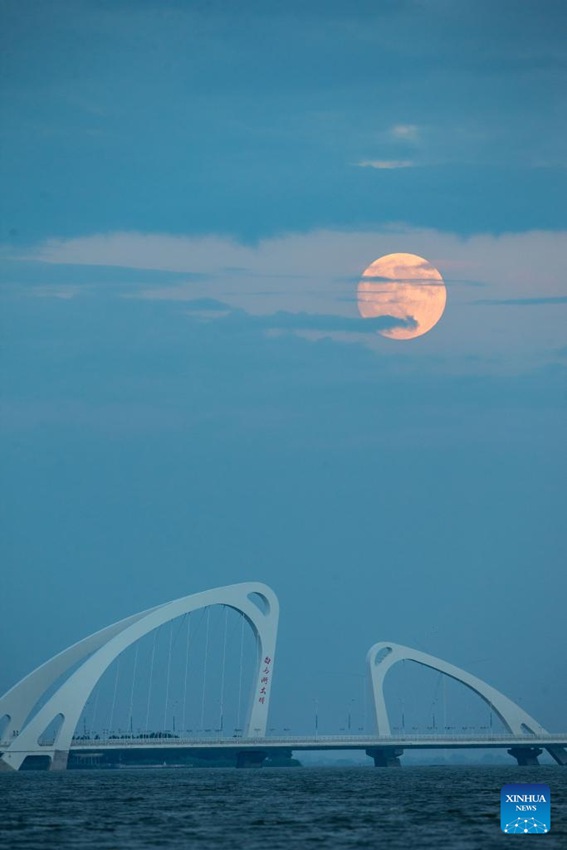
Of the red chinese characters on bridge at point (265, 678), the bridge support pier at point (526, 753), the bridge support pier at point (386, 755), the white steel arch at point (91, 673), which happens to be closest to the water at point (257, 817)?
the white steel arch at point (91, 673)

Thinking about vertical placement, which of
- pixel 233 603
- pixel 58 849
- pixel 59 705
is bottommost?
pixel 58 849

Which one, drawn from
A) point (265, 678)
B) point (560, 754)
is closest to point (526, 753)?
point (560, 754)

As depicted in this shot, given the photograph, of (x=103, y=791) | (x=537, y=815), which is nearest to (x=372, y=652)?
(x=103, y=791)

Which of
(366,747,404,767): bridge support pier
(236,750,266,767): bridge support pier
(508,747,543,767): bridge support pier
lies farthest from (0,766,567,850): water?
(508,747,543,767): bridge support pier

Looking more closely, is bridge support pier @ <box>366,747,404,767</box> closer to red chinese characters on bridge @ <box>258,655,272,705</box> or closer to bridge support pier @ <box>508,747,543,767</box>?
bridge support pier @ <box>508,747,543,767</box>

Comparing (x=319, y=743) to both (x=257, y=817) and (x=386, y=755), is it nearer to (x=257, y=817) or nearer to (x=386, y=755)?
(x=386, y=755)

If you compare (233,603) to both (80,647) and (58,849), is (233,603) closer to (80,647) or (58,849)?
(80,647)
